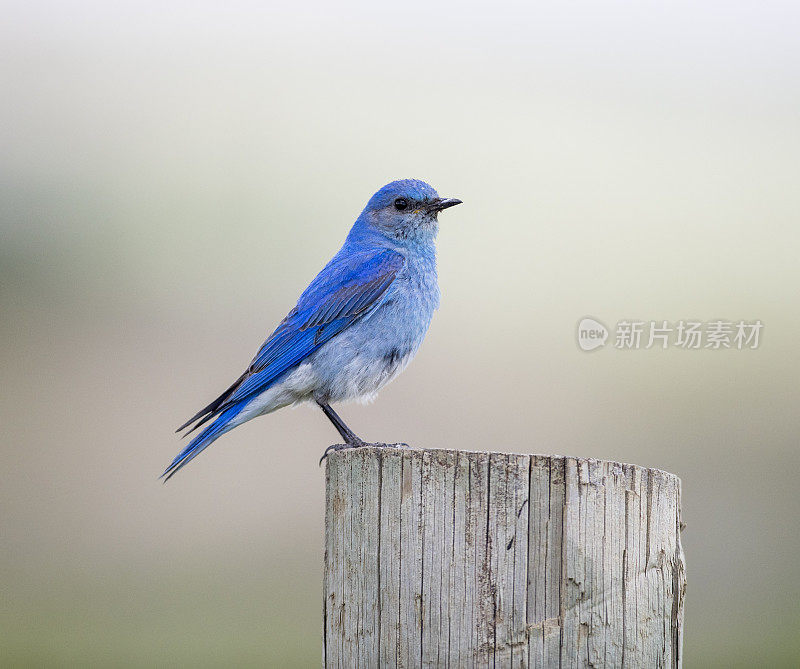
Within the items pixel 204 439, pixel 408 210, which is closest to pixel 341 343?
pixel 204 439

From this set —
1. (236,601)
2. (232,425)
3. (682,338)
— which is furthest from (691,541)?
(232,425)

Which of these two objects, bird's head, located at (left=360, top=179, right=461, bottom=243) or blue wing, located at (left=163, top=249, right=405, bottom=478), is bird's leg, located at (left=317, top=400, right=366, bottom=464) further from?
bird's head, located at (left=360, top=179, right=461, bottom=243)

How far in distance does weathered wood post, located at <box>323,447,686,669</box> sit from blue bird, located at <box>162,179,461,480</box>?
8.02 ft

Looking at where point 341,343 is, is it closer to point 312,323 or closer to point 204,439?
point 312,323

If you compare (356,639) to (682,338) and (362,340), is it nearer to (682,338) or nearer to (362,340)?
(362,340)

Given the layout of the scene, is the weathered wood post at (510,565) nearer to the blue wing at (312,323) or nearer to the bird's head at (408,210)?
the blue wing at (312,323)

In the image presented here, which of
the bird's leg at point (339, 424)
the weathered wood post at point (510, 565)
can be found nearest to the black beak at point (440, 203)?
the bird's leg at point (339, 424)

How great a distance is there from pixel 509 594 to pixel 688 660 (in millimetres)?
8611

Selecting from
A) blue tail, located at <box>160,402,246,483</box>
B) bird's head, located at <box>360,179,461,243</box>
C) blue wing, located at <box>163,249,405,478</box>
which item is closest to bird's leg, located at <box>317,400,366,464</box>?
blue wing, located at <box>163,249,405,478</box>

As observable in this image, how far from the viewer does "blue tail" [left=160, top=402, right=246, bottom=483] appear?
17.4 ft

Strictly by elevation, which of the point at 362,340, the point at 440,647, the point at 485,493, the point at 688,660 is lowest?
the point at 688,660

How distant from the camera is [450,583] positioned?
10.1 ft

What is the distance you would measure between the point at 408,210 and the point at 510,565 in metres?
3.61

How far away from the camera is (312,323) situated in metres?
5.84
